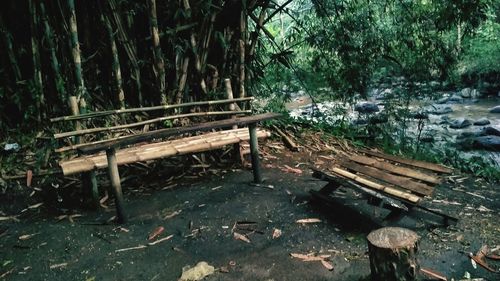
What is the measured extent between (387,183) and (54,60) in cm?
395

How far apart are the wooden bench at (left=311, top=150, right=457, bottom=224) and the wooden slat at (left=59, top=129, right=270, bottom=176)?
118 centimetres

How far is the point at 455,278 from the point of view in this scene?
2525mm

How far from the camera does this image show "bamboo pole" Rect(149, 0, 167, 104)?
4445 millimetres

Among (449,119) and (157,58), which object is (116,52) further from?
(449,119)

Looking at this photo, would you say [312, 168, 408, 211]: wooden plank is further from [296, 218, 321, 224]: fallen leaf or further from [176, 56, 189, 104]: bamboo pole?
[176, 56, 189, 104]: bamboo pole

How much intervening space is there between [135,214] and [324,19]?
4.75 metres

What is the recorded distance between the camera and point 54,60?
14.5 ft

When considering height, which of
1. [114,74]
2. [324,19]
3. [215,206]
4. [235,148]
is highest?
[324,19]

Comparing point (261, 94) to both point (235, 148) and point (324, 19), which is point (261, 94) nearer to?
point (324, 19)

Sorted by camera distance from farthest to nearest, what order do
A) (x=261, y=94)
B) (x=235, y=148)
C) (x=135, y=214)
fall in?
(x=261, y=94)
(x=235, y=148)
(x=135, y=214)

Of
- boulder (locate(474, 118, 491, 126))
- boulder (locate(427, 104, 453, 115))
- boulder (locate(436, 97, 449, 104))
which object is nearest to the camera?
boulder (locate(474, 118, 491, 126))

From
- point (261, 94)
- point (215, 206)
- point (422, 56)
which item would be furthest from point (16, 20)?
point (422, 56)

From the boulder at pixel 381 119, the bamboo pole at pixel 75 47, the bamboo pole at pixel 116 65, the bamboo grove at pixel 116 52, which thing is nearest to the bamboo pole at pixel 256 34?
the bamboo grove at pixel 116 52

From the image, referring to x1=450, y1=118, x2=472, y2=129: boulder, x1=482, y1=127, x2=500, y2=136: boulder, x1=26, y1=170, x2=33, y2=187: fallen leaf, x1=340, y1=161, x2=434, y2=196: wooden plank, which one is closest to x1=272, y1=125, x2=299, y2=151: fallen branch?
x1=340, y1=161, x2=434, y2=196: wooden plank
